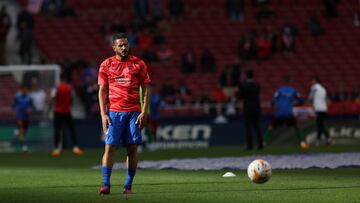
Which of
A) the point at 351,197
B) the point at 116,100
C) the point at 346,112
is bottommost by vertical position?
the point at 346,112

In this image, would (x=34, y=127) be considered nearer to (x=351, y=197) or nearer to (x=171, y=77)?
(x=171, y=77)

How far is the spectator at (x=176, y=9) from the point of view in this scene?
4275 cm

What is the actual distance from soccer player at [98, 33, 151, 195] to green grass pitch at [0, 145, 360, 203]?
46 centimetres

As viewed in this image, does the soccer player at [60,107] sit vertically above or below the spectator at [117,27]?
below

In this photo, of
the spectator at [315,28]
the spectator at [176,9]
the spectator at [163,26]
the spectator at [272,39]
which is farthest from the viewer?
the spectator at [315,28]

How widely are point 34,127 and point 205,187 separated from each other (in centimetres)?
1786

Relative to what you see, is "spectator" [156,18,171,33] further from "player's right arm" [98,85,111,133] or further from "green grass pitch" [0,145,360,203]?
"player's right arm" [98,85,111,133]

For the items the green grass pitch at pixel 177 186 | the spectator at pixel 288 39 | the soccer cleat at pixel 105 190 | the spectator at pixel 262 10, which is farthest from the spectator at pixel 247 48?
the soccer cleat at pixel 105 190

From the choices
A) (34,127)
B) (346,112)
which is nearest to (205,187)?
(34,127)

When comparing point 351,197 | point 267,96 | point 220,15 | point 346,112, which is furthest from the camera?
point 220,15

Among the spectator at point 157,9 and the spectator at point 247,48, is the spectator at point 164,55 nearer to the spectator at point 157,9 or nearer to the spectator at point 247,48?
the spectator at point 157,9

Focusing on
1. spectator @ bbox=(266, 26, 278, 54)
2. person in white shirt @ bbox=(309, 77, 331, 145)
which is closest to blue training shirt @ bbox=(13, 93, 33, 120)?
person in white shirt @ bbox=(309, 77, 331, 145)

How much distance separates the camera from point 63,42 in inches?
1590

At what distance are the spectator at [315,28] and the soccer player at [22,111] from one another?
14.6 metres
